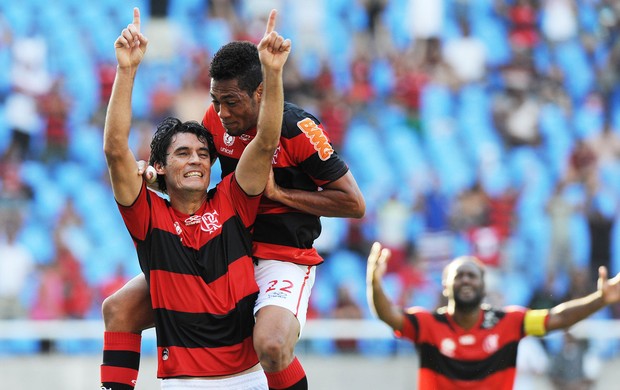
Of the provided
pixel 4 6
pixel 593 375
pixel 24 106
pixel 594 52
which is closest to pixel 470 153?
pixel 594 52

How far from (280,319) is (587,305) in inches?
120

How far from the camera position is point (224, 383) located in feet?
19.9

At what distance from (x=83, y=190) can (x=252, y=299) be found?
8.21 meters

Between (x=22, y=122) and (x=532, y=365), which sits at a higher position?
(x=22, y=122)

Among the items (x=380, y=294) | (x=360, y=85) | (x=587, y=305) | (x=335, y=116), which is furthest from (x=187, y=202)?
(x=360, y=85)

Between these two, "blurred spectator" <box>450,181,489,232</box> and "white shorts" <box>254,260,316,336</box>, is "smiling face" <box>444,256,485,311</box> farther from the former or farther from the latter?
"blurred spectator" <box>450,181,489,232</box>

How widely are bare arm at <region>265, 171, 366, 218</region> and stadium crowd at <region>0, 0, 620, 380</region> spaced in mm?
6063

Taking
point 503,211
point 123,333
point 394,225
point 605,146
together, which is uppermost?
point 605,146

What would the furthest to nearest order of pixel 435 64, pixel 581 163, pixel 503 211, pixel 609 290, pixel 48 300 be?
pixel 435 64
pixel 581 163
pixel 503 211
pixel 48 300
pixel 609 290

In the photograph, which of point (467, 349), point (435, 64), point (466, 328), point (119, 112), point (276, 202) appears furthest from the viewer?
point (435, 64)

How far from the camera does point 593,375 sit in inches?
456

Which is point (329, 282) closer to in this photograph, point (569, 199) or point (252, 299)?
point (569, 199)

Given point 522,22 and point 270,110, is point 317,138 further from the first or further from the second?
point 522,22

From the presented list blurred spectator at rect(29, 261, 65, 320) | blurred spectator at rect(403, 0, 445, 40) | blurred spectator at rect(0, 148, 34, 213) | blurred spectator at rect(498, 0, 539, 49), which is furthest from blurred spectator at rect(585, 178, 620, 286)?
blurred spectator at rect(0, 148, 34, 213)
